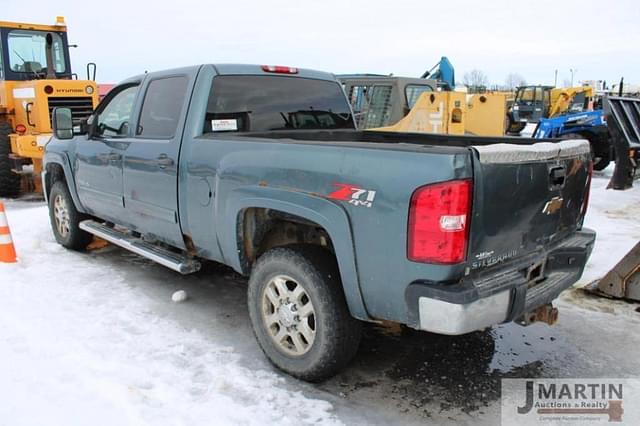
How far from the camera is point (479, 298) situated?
270cm

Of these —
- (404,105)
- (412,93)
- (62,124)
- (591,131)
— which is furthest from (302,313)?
(591,131)

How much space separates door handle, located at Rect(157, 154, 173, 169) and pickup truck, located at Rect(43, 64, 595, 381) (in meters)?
0.02

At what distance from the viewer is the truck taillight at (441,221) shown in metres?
2.63

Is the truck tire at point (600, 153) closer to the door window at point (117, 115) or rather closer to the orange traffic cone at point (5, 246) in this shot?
the door window at point (117, 115)

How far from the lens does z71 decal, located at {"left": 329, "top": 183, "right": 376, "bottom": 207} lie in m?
2.87

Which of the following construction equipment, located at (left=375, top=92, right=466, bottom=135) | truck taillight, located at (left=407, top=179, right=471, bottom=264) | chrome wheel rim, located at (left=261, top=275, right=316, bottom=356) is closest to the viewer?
truck taillight, located at (left=407, top=179, right=471, bottom=264)

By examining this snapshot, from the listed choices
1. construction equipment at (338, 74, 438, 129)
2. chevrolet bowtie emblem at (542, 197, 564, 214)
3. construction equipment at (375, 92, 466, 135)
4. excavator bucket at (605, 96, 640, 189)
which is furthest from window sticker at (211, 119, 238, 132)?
construction equipment at (338, 74, 438, 129)

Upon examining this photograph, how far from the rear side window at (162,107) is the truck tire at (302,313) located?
63.6 inches

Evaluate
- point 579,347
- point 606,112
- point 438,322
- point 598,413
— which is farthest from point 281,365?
point 606,112

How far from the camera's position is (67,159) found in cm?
600

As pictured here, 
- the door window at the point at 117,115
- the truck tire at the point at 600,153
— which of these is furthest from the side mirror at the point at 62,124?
the truck tire at the point at 600,153

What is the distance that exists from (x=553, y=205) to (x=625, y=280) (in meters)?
2.24

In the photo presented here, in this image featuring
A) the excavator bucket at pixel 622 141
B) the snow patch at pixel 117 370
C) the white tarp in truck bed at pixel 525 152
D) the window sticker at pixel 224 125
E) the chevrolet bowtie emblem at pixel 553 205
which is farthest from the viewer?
the excavator bucket at pixel 622 141

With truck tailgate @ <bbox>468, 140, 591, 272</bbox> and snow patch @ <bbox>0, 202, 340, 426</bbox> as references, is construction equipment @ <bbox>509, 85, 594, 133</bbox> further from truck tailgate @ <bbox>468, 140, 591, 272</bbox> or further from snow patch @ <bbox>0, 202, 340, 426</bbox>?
snow patch @ <bbox>0, 202, 340, 426</bbox>
